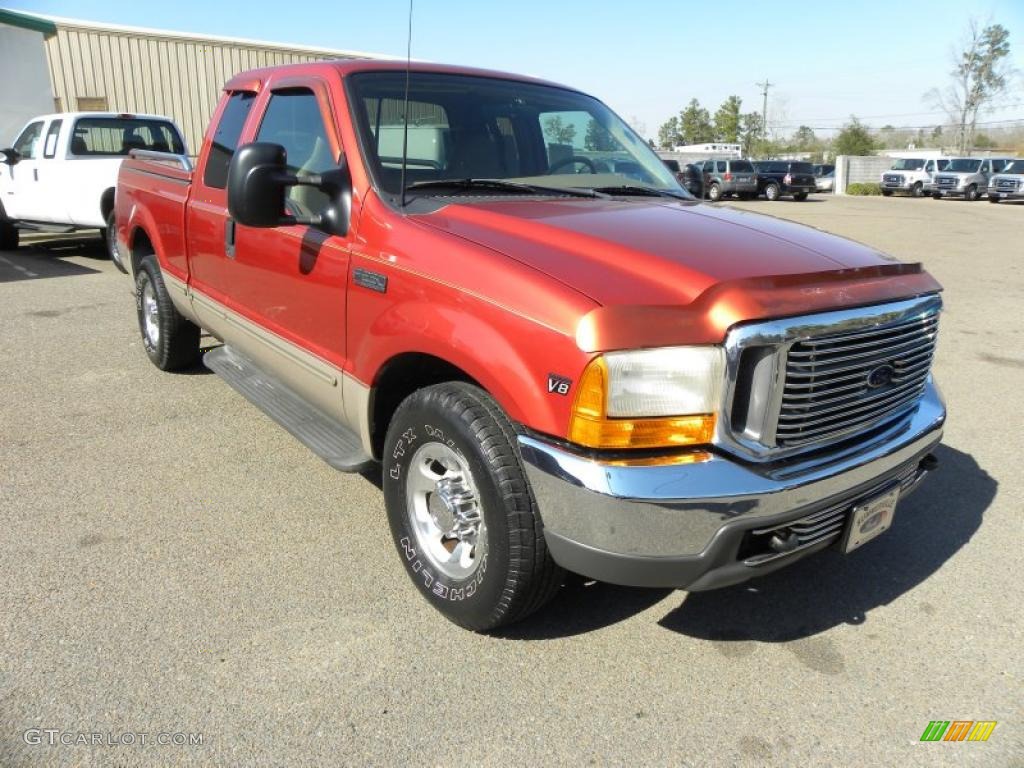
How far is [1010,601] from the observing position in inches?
120

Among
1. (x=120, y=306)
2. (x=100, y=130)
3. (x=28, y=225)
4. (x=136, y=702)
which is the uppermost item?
(x=100, y=130)

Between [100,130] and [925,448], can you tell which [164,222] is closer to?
[925,448]

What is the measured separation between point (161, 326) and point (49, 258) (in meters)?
7.62

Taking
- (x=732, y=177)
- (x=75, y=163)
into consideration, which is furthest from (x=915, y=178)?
(x=75, y=163)

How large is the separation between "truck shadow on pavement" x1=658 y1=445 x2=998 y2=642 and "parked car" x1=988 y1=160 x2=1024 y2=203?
3402 centimetres

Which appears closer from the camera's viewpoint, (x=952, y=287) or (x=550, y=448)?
(x=550, y=448)

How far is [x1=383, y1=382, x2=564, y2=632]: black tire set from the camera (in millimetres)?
2369

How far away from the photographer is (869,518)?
255 centimetres

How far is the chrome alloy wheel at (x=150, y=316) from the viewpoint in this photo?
5484mm

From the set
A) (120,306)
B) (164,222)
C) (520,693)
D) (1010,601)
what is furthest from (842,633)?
(120,306)

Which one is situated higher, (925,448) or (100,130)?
(100,130)

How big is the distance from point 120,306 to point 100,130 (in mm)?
4042

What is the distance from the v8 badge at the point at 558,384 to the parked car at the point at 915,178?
38.8m

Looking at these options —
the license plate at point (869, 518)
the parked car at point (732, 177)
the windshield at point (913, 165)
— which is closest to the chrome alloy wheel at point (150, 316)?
the license plate at point (869, 518)
